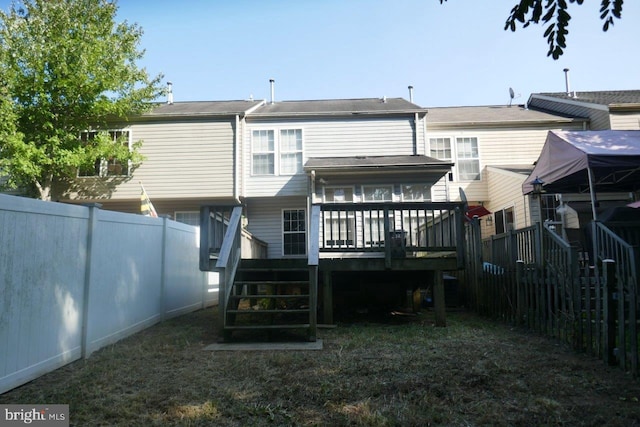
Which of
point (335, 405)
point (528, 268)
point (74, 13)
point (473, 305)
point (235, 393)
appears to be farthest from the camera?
point (74, 13)

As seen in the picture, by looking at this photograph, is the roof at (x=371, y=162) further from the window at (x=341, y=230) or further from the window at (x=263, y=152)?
the window at (x=341, y=230)

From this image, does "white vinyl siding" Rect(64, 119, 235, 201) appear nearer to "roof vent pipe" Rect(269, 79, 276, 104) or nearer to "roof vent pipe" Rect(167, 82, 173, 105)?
"roof vent pipe" Rect(167, 82, 173, 105)

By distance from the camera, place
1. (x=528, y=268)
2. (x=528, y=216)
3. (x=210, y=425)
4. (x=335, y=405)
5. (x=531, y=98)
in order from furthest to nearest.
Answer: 1. (x=531, y=98)
2. (x=528, y=216)
3. (x=528, y=268)
4. (x=335, y=405)
5. (x=210, y=425)

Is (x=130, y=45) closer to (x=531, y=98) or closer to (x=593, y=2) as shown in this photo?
(x=593, y=2)

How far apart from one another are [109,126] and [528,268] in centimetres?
1280

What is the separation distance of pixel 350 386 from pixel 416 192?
9418 mm

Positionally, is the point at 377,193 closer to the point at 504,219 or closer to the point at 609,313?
the point at 504,219

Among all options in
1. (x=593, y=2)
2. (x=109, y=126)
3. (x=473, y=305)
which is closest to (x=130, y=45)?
(x=109, y=126)

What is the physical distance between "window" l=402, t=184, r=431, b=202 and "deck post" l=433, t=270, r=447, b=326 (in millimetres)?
5826

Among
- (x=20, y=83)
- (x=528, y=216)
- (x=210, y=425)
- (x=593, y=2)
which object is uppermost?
(x=20, y=83)

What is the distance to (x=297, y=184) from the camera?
13.3 meters

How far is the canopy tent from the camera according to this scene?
6.98 meters

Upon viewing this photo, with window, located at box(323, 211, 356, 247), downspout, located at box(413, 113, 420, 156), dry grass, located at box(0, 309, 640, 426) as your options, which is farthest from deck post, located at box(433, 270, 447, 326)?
downspout, located at box(413, 113, 420, 156)

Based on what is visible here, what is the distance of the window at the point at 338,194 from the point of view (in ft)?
41.7
